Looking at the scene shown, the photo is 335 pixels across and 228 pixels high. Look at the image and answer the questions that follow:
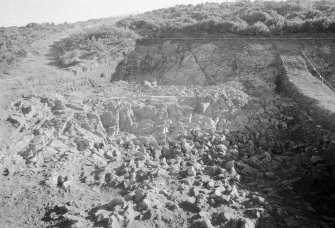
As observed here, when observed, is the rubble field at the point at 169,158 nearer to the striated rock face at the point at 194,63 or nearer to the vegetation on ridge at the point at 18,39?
the striated rock face at the point at 194,63

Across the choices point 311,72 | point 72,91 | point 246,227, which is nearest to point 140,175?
point 246,227

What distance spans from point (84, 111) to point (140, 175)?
129 inches

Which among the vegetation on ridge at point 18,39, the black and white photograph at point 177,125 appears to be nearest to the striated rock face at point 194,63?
the black and white photograph at point 177,125

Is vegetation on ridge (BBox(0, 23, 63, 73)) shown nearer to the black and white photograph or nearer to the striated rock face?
the black and white photograph

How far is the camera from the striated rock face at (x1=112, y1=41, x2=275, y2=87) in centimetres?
1358

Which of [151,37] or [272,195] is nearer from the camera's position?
[272,195]

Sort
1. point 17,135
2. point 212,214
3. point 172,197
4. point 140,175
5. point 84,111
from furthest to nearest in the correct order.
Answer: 1. point 84,111
2. point 17,135
3. point 140,175
4. point 172,197
5. point 212,214

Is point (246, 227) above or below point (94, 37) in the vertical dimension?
below

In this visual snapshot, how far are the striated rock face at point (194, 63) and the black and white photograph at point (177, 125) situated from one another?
0.20 feet

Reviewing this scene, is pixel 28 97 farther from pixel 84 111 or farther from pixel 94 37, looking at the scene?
pixel 94 37

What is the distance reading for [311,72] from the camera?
12781 millimetres

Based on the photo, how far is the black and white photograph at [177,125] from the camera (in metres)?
7.07

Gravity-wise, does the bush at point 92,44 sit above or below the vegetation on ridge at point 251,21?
below

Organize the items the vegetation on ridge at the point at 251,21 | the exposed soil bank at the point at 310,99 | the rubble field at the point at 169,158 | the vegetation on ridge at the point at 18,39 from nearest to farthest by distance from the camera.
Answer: the rubble field at the point at 169,158 → the exposed soil bank at the point at 310,99 → the vegetation on ridge at the point at 18,39 → the vegetation on ridge at the point at 251,21
